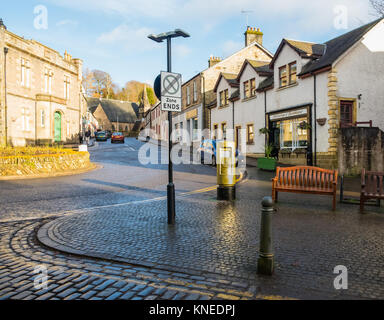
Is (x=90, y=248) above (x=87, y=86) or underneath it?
underneath

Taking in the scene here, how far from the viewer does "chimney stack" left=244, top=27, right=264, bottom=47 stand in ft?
107

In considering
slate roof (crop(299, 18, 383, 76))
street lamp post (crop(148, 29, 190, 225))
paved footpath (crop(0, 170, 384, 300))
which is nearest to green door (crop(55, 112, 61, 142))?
slate roof (crop(299, 18, 383, 76))

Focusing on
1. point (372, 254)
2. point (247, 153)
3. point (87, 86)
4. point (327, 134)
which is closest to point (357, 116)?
point (327, 134)

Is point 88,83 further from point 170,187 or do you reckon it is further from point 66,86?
point 170,187

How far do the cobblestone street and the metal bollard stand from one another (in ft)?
0.41

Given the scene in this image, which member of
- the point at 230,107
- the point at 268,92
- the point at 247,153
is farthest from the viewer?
the point at 230,107

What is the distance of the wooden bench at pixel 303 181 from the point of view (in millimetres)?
8669

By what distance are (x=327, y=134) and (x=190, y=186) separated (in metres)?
9.84

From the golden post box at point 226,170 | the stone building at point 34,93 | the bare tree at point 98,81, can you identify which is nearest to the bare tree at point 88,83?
the bare tree at point 98,81

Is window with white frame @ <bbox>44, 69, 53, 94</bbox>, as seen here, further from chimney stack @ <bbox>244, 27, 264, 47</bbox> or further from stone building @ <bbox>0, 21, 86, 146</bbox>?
chimney stack @ <bbox>244, 27, 264, 47</bbox>
